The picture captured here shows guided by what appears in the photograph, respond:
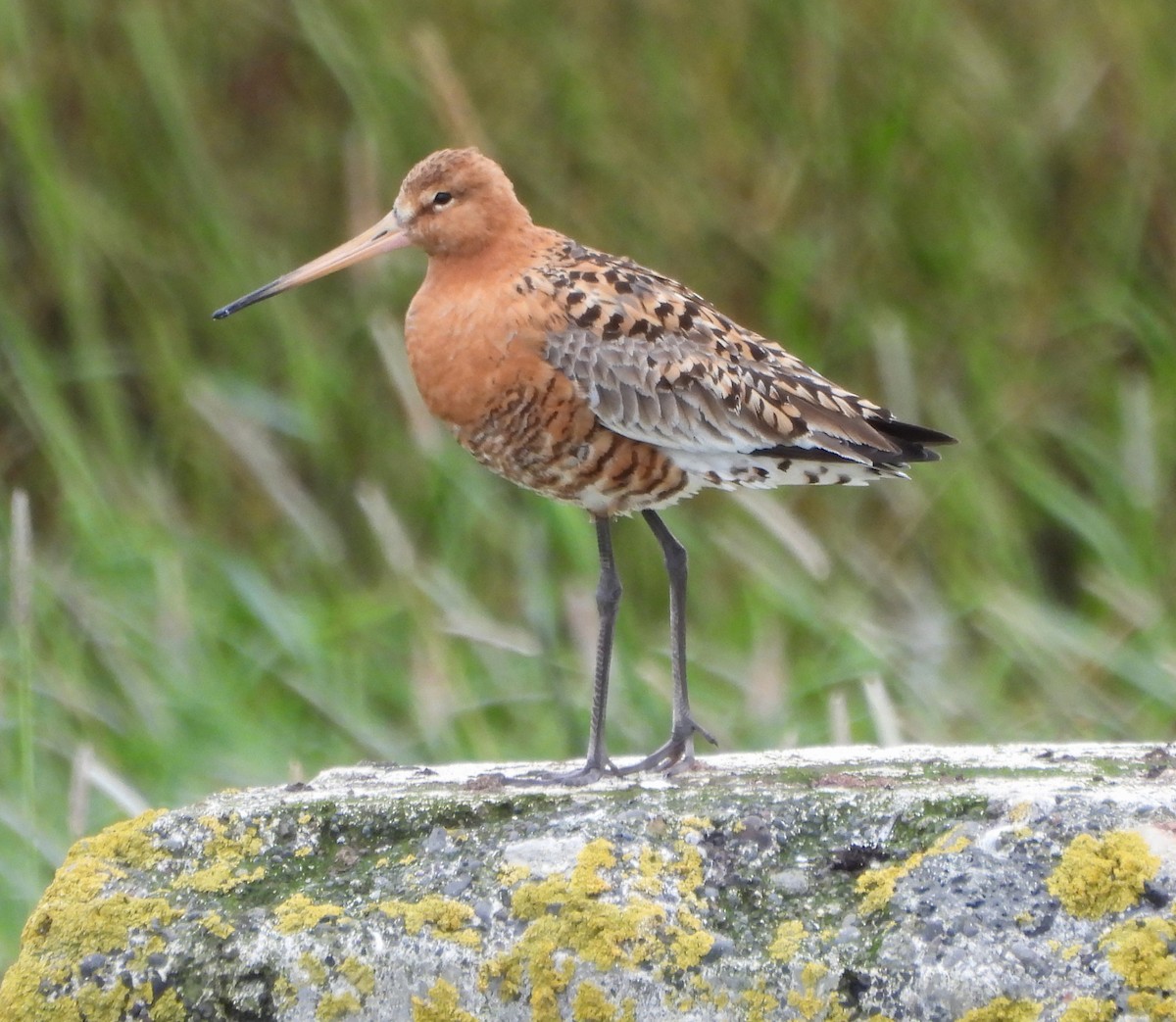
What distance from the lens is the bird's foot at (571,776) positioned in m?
3.49

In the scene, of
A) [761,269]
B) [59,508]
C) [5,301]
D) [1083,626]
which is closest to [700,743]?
[1083,626]

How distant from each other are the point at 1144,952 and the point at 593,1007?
75 cm

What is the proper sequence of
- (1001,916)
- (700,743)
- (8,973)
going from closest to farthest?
1. (1001,916)
2. (8,973)
3. (700,743)

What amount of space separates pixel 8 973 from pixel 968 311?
4.45m

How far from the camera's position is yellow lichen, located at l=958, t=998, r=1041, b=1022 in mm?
2564

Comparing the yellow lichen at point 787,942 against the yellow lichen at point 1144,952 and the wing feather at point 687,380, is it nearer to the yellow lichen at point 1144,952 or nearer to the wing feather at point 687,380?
the yellow lichen at point 1144,952

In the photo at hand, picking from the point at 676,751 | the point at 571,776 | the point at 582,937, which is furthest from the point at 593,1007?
the point at 676,751

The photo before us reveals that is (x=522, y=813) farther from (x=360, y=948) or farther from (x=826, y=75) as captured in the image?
(x=826, y=75)

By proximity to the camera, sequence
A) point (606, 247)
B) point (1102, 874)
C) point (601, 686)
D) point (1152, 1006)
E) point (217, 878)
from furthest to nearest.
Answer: point (606, 247), point (601, 686), point (217, 878), point (1102, 874), point (1152, 1006)

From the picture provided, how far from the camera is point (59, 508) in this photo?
20.7ft

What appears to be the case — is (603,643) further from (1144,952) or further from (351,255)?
(1144,952)

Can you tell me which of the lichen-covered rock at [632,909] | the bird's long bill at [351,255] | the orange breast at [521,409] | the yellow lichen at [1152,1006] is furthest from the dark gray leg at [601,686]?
the yellow lichen at [1152,1006]

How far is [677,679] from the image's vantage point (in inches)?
167

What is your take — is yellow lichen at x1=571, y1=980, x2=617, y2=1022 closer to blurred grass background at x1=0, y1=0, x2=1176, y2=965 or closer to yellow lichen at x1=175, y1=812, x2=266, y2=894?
yellow lichen at x1=175, y1=812, x2=266, y2=894
